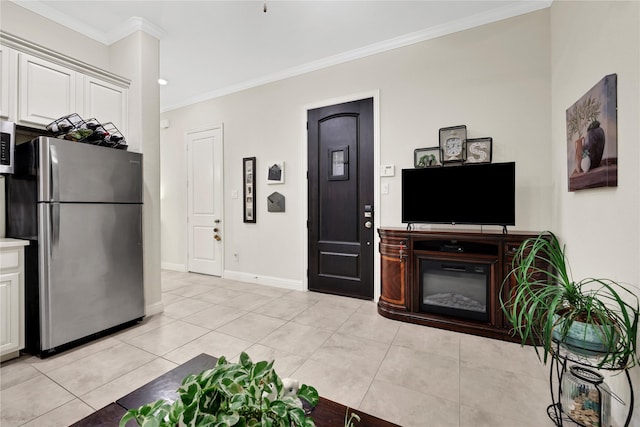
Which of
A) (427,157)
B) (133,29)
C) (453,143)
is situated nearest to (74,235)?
(133,29)

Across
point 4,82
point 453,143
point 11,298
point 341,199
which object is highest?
point 4,82

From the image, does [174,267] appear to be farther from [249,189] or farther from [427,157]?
[427,157]

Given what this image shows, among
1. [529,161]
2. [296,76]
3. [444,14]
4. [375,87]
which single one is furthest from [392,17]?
[529,161]

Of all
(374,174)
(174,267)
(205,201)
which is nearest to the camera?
(374,174)

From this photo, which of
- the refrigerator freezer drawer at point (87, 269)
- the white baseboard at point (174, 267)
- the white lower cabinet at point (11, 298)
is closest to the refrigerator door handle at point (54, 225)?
the refrigerator freezer drawer at point (87, 269)

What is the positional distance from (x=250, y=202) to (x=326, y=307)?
1.91 meters

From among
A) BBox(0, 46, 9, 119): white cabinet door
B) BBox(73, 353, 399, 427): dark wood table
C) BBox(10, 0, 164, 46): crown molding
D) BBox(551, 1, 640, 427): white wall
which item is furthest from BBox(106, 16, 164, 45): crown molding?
BBox(551, 1, 640, 427): white wall

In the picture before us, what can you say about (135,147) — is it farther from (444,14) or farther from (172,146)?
(444,14)

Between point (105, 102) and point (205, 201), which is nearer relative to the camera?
point (105, 102)

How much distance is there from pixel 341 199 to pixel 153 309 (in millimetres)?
2374

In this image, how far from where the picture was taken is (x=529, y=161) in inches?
105

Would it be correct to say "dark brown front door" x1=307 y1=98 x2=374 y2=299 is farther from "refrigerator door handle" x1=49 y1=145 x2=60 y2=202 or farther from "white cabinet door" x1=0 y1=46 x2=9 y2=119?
"white cabinet door" x1=0 y1=46 x2=9 y2=119

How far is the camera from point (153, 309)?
9.82ft

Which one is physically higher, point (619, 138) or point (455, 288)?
point (619, 138)
